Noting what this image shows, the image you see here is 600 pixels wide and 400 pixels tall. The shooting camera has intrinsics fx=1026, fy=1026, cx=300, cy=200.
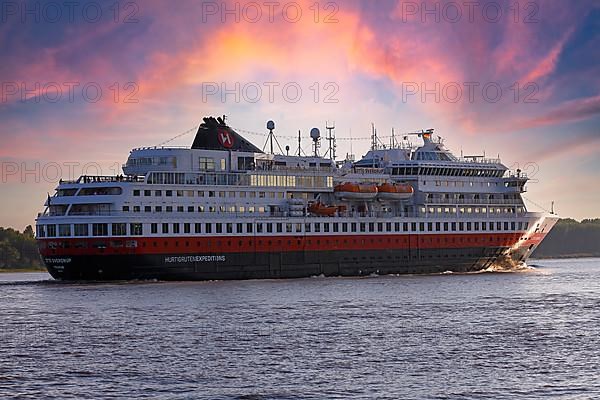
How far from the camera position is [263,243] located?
83250 millimetres

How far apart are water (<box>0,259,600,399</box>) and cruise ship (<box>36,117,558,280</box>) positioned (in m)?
5.65

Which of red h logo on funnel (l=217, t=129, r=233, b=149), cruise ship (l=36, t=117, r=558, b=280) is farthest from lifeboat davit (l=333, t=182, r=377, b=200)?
red h logo on funnel (l=217, t=129, r=233, b=149)

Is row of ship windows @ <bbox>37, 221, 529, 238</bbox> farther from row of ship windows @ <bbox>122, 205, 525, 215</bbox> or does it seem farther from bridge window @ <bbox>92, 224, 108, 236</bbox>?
row of ship windows @ <bbox>122, 205, 525, 215</bbox>

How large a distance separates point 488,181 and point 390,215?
14.9 m

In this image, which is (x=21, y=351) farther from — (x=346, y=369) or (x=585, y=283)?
(x=585, y=283)

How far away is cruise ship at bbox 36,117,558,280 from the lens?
77.0 metres

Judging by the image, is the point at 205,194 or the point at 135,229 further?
the point at 205,194

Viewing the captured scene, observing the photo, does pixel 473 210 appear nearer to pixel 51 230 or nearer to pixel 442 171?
pixel 442 171

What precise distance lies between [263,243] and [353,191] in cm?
1191

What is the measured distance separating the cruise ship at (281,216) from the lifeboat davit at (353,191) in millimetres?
109

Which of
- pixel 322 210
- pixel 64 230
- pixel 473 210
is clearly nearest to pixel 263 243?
pixel 322 210

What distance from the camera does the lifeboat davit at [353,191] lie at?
9114 centimetres

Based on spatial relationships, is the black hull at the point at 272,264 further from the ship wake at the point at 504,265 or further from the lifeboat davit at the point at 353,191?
the lifeboat davit at the point at 353,191

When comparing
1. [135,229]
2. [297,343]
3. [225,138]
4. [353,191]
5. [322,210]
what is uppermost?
[225,138]
